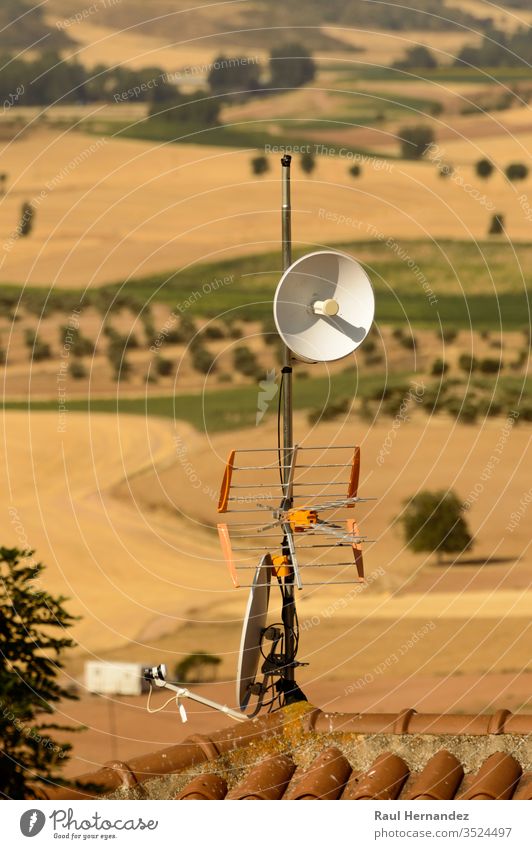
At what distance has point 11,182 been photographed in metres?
118

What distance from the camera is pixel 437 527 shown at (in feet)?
211

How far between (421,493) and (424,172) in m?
61.0

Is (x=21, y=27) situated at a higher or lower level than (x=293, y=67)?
higher

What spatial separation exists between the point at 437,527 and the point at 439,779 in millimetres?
54195

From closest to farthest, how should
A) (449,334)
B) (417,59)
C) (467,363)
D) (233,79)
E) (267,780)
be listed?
(267,780)
(467,363)
(449,334)
(417,59)
(233,79)

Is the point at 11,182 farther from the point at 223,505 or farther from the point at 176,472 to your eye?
the point at 223,505

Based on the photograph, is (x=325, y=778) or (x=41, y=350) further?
(x=41, y=350)

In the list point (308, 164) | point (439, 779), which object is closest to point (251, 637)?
point (439, 779)

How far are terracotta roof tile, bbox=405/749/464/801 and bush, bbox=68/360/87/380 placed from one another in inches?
3473

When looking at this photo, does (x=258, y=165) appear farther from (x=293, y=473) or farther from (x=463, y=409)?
(x=293, y=473)

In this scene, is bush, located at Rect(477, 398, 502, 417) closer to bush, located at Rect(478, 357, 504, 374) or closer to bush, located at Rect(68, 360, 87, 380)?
bush, located at Rect(478, 357, 504, 374)

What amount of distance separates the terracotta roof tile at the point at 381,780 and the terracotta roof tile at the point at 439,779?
104 mm

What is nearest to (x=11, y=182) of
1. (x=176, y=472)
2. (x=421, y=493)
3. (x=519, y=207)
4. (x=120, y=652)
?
(x=519, y=207)

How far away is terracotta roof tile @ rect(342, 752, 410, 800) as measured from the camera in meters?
10.3
